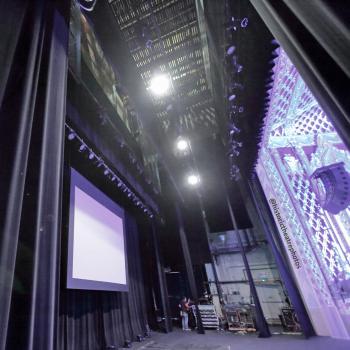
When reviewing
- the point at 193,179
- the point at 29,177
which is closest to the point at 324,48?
the point at 29,177

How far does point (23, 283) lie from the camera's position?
2.32 ft

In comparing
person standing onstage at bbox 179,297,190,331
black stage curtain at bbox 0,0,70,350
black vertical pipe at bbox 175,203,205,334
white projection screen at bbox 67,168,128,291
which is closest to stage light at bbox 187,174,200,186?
black vertical pipe at bbox 175,203,205,334

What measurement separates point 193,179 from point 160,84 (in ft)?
12.1

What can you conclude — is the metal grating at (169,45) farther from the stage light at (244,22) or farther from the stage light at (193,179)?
the stage light at (193,179)

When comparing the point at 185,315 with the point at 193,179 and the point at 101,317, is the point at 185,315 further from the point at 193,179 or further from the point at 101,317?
the point at 193,179

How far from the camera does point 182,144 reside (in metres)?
6.16

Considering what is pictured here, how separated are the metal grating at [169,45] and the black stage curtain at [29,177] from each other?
98.9 inches

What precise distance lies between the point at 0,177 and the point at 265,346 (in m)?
5.08

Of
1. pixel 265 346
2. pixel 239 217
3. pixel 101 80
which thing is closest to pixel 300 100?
pixel 101 80

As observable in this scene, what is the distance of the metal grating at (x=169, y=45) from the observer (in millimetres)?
3201

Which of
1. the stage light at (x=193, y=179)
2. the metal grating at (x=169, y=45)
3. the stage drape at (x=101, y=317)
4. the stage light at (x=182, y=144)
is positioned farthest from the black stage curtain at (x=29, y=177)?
the stage light at (x=193, y=179)

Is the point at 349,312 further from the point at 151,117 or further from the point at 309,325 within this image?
the point at 151,117

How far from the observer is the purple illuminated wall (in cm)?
300

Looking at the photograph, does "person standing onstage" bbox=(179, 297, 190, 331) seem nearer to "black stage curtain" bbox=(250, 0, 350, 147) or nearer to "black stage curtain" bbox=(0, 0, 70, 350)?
"black stage curtain" bbox=(0, 0, 70, 350)
